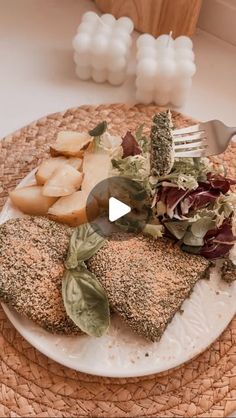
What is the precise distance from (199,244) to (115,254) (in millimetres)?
180

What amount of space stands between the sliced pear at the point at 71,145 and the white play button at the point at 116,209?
15cm

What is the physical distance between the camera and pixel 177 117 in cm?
157

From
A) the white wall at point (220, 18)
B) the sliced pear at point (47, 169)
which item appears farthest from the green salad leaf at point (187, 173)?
the white wall at point (220, 18)

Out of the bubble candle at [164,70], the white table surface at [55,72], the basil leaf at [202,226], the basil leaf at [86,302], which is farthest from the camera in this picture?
the white table surface at [55,72]

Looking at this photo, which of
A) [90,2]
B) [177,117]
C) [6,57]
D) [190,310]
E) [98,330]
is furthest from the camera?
[90,2]

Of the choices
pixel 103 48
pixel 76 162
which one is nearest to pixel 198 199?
pixel 76 162

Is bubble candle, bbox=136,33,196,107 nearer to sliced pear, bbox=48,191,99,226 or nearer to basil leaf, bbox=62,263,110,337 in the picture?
sliced pear, bbox=48,191,99,226

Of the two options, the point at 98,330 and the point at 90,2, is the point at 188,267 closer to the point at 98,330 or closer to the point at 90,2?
the point at 98,330

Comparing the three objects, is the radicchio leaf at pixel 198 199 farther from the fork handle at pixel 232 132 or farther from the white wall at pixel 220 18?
the white wall at pixel 220 18

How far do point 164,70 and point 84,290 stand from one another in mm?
712

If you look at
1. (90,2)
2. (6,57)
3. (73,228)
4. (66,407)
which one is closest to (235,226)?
(73,228)

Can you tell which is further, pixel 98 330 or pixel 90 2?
pixel 90 2

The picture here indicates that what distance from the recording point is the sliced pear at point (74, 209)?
1.22 m

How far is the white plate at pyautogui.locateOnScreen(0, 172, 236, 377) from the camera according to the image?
1084 mm
